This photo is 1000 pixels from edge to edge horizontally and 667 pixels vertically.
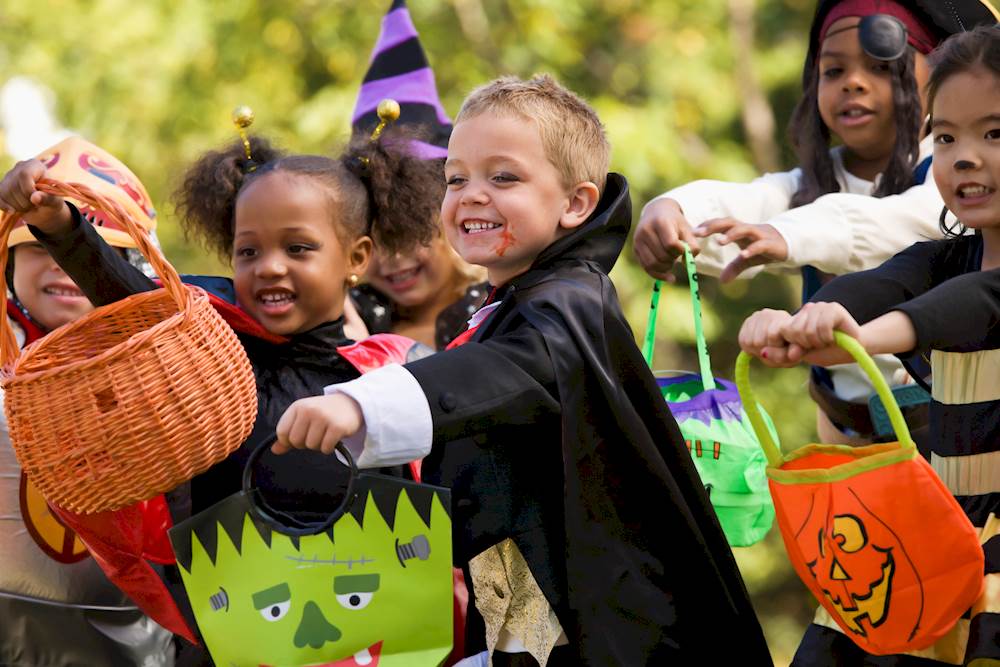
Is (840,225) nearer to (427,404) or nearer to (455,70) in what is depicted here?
(427,404)

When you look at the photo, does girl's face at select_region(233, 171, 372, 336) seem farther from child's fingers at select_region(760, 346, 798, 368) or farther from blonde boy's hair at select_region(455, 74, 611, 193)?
child's fingers at select_region(760, 346, 798, 368)

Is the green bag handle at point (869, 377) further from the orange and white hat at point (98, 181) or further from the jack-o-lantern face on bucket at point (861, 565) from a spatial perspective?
the orange and white hat at point (98, 181)

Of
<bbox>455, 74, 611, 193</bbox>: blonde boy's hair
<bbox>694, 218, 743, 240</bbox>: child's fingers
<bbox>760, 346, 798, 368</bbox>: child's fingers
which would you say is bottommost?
<bbox>694, 218, 743, 240</bbox>: child's fingers

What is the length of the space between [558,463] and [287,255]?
1.10 meters

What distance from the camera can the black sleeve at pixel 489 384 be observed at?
2553 mm

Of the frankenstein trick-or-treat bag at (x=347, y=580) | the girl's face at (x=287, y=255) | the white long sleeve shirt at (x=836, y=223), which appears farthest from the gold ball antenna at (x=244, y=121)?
the frankenstein trick-or-treat bag at (x=347, y=580)

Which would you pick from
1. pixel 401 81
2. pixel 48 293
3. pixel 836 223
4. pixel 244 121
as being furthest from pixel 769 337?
pixel 401 81

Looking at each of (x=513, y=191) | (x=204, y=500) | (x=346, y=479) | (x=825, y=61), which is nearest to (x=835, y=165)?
(x=825, y=61)

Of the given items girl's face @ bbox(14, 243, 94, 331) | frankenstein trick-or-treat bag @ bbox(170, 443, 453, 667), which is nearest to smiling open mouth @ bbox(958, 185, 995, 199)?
frankenstein trick-or-treat bag @ bbox(170, 443, 453, 667)

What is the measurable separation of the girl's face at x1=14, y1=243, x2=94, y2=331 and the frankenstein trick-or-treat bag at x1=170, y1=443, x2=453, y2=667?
150cm

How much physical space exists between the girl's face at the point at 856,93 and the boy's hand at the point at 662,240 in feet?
2.34

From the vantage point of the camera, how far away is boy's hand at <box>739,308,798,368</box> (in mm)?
2511

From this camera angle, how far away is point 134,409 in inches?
108

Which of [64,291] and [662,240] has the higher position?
[662,240]
